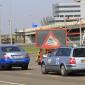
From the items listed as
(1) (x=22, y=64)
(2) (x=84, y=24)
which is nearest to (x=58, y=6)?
(2) (x=84, y=24)

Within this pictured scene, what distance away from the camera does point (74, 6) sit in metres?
187

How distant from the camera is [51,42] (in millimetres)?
37781

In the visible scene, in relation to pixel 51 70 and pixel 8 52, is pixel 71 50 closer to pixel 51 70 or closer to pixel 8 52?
pixel 51 70

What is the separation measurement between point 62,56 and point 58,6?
16117 cm

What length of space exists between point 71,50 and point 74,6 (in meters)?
165

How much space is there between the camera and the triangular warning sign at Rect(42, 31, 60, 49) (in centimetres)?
3741

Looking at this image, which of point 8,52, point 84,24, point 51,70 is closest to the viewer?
point 51,70

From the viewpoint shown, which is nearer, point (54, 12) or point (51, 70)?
point (51, 70)

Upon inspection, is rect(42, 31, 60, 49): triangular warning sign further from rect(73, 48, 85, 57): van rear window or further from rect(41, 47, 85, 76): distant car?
rect(73, 48, 85, 57): van rear window

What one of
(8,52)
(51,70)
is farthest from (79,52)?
(8,52)

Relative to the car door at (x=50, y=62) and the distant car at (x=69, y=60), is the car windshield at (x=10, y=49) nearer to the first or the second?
the car door at (x=50, y=62)

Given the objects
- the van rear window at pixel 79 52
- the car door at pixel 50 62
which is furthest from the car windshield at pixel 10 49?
the van rear window at pixel 79 52

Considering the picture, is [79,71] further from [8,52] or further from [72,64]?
[8,52]

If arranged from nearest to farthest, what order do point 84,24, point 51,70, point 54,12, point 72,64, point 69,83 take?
point 69,83
point 72,64
point 51,70
point 84,24
point 54,12
